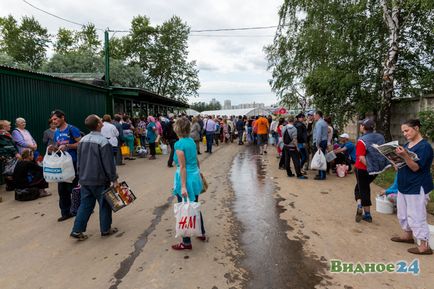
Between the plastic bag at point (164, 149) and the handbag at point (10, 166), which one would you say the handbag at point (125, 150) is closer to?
the plastic bag at point (164, 149)

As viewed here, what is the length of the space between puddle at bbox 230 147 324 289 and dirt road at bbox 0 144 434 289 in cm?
1

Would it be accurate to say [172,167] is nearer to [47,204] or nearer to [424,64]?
[47,204]

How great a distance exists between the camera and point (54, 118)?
505cm

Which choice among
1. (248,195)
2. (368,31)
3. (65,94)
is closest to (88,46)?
(65,94)

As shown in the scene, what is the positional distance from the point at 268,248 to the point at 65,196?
135 inches

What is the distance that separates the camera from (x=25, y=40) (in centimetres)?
4994

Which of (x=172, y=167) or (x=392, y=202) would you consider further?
(x=172, y=167)

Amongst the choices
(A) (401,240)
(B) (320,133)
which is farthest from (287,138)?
(A) (401,240)

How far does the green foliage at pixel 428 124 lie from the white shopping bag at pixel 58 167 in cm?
916

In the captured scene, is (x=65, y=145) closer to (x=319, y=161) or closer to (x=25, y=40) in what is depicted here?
(x=319, y=161)

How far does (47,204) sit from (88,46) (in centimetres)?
5343

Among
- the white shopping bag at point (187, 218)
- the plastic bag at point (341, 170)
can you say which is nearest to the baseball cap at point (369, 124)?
the white shopping bag at point (187, 218)

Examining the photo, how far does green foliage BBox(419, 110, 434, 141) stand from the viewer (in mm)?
9117

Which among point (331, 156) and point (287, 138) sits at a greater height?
point (287, 138)
